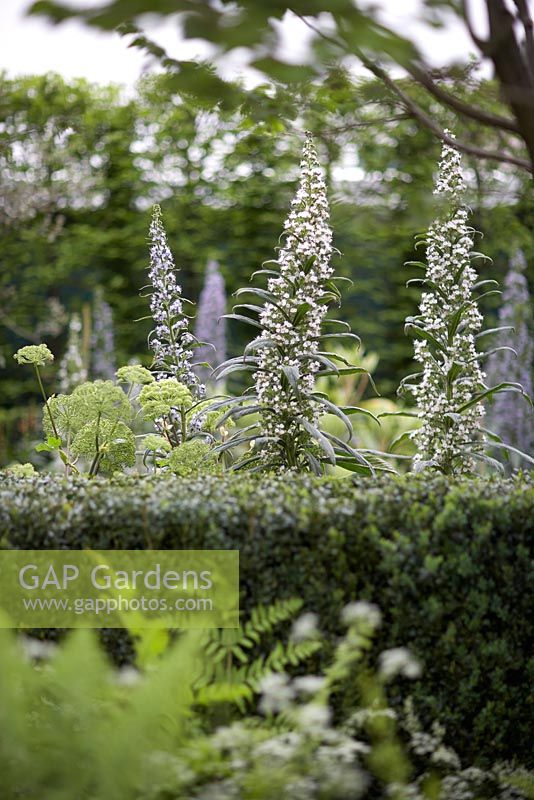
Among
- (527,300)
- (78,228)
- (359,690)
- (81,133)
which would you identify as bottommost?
(359,690)

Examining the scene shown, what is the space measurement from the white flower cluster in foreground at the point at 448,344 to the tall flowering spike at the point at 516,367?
118 inches

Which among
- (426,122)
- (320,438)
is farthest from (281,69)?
(320,438)

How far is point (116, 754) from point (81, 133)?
26.8ft

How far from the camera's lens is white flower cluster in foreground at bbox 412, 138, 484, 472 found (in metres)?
3.63

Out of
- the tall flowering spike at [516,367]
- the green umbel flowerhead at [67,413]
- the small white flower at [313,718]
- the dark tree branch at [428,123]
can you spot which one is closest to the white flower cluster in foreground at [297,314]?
the green umbel flowerhead at [67,413]

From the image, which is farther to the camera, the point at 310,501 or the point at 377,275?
the point at 377,275

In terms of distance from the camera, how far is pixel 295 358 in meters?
3.43

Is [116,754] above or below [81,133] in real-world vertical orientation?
below

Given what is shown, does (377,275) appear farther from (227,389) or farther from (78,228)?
(78,228)

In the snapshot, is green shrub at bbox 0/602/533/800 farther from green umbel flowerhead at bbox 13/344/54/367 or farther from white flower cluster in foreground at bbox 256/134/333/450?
green umbel flowerhead at bbox 13/344/54/367

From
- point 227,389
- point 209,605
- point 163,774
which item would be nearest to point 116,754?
point 163,774

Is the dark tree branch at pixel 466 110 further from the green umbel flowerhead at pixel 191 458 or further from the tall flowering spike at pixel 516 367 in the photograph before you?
the tall flowering spike at pixel 516 367

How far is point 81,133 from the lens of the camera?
8.90 meters

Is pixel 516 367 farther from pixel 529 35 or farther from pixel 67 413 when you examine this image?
pixel 529 35
